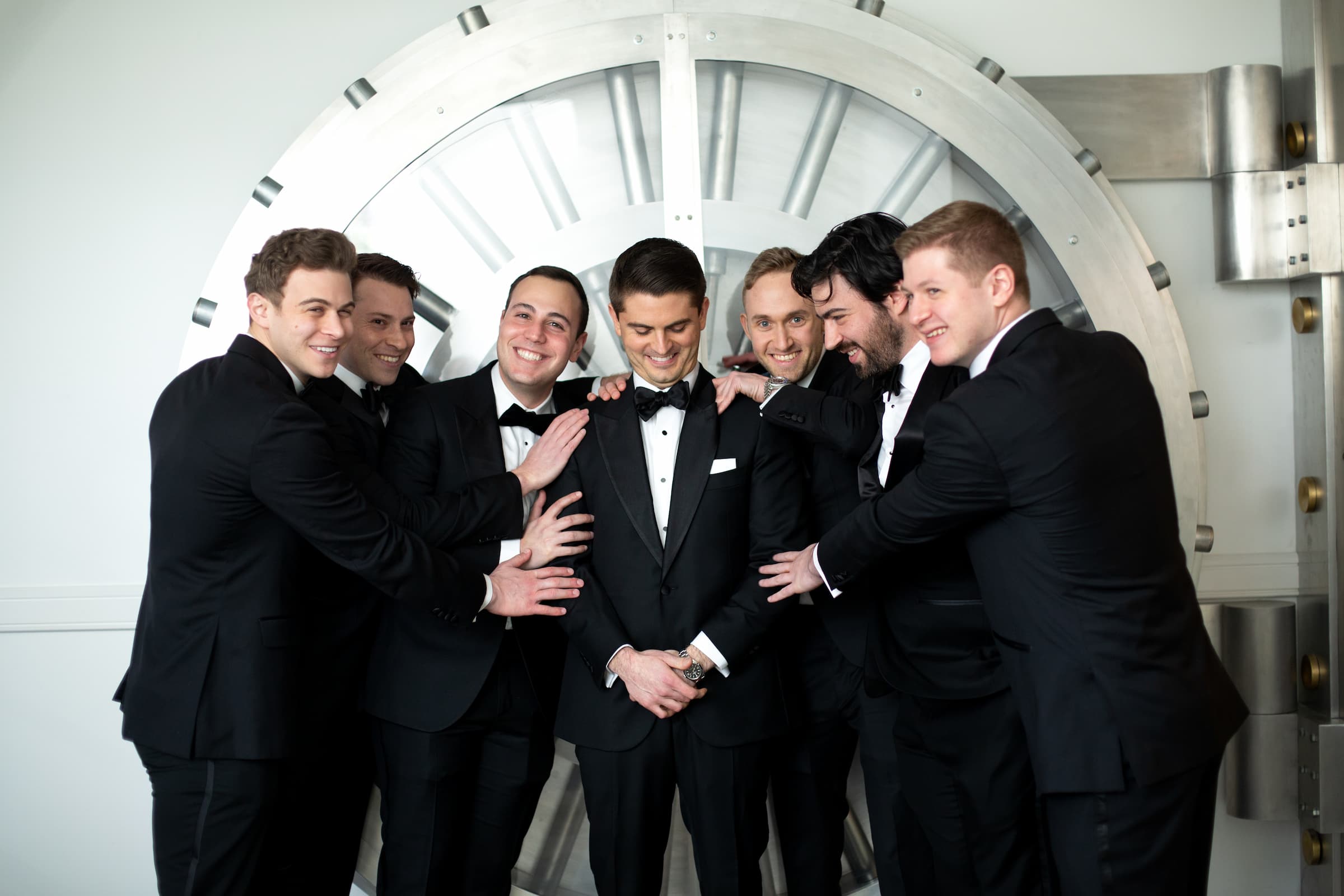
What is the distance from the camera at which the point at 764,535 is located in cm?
203

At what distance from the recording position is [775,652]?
2.04 meters

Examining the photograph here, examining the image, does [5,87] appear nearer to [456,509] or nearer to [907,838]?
[456,509]

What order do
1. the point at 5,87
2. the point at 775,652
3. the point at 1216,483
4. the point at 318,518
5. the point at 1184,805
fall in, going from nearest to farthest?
the point at 1184,805 → the point at 318,518 → the point at 775,652 → the point at 5,87 → the point at 1216,483

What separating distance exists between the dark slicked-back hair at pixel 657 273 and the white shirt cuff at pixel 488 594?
2.00 feet

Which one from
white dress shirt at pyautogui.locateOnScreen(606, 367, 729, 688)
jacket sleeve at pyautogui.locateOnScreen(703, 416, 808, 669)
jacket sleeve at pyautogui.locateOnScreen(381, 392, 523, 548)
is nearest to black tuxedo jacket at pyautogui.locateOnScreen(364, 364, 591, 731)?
jacket sleeve at pyautogui.locateOnScreen(381, 392, 523, 548)

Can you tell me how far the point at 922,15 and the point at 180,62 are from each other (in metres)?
1.87

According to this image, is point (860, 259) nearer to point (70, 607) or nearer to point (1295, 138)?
point (1295, 138)

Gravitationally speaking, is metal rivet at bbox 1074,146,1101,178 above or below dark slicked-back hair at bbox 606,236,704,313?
above

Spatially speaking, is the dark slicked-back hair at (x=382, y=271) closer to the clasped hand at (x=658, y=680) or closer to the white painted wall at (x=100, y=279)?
the white painted wall at (x=100, y=279)

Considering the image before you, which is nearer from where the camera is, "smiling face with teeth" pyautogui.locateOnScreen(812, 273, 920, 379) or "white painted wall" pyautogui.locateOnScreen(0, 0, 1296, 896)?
"smiling face with teeth" pyautogui.locateOnScreen(812, 273, 920, 379)

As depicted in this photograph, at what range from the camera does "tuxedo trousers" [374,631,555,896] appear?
2.08 metres

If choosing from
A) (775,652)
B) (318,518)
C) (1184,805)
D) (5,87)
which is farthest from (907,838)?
(5,87)

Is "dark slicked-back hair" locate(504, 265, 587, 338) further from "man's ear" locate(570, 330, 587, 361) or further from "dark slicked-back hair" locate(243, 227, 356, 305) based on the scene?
"dark slicked-back hair" locate(243, 227, 356, 305)

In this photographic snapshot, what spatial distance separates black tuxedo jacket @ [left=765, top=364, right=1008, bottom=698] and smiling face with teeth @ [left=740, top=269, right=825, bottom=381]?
0.68 ft
